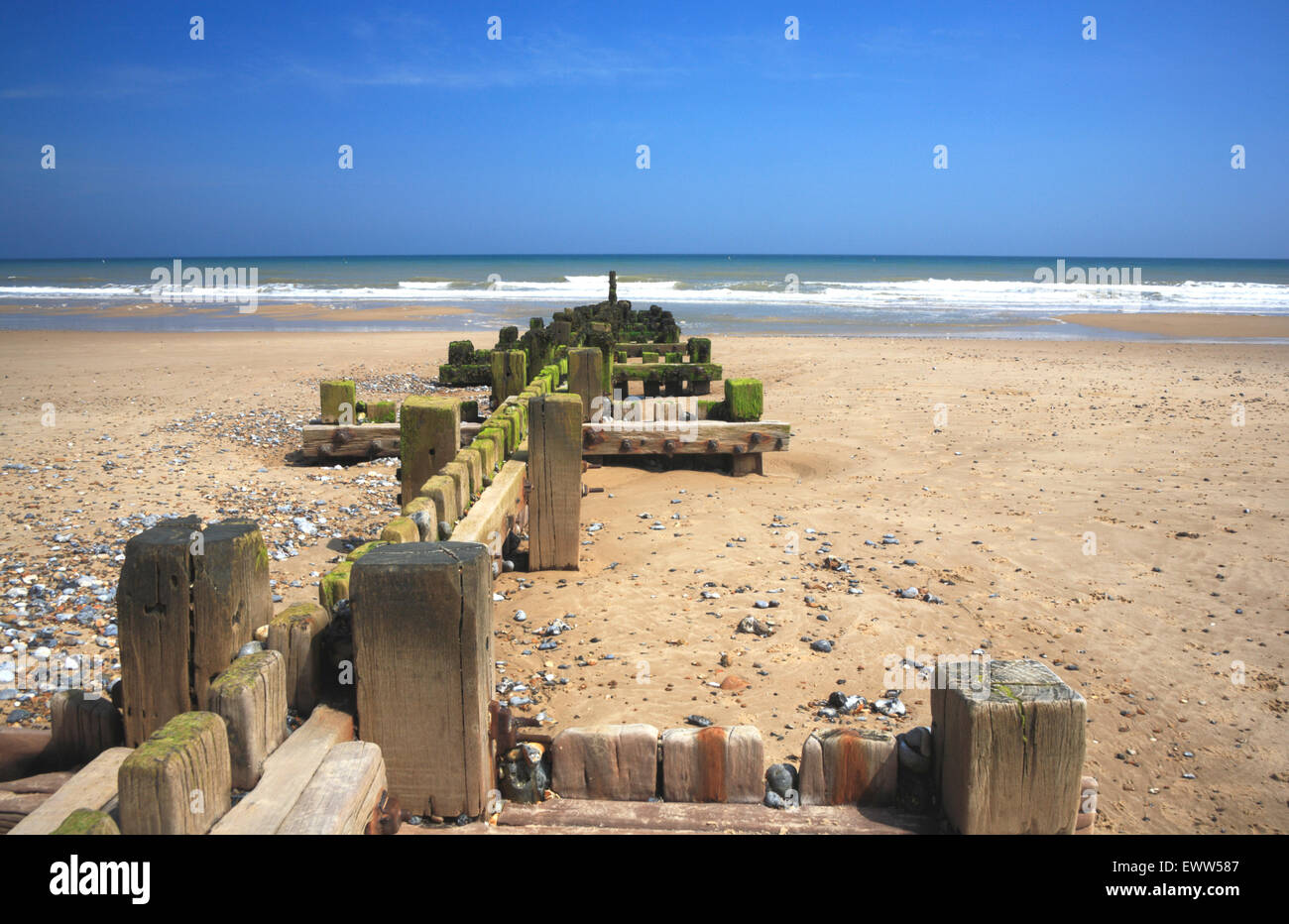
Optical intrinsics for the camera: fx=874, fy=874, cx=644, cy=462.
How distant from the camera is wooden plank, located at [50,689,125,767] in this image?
9.01ft

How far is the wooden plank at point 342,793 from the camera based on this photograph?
7.27 feet

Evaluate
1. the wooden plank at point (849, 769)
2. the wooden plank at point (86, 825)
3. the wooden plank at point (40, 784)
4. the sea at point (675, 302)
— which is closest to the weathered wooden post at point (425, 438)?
the wooden plank at point (40, 784)

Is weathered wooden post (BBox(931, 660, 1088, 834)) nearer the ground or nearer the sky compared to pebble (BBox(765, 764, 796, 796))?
nearer the sky

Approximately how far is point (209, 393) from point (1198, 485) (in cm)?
1271

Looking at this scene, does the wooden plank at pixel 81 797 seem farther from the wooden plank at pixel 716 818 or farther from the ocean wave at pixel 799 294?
the ocean wave at pixel 799 294

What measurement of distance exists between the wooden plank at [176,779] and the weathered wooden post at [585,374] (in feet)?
20.8

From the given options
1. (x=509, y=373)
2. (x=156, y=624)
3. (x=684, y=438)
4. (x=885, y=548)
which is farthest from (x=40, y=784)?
(x=509, y=373)

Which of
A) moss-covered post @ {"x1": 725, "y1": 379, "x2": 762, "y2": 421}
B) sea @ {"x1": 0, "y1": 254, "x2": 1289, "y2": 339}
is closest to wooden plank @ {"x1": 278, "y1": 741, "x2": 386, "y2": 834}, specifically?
moss-covered post @ {"x1": 725, "y1": 379, "x2": 762, "y2": 421}

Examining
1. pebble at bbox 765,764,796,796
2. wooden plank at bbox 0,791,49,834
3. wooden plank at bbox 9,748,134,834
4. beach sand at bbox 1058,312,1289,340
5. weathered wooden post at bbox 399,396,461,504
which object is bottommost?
pebble at bbox 765,764,796,796

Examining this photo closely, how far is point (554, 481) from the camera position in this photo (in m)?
5.76

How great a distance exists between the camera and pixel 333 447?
8.77 metres

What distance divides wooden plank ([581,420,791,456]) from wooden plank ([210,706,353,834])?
18.3 ft

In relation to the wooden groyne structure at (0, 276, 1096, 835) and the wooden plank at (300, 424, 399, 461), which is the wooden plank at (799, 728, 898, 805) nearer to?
the wooden groyne structure at (0, 276, 1096, 835)
